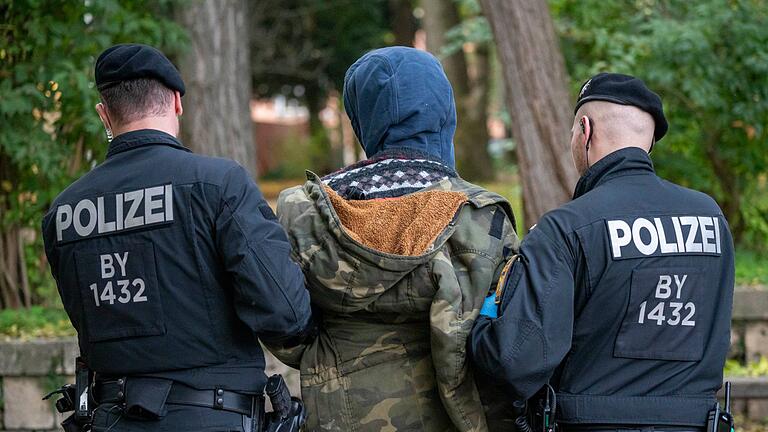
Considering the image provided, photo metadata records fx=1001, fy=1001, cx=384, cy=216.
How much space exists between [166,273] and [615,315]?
130 centimetres

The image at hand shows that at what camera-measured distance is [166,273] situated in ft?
9.50

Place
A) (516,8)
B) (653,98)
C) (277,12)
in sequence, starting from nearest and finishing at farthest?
(653,98) → (516,8) → (277,12)

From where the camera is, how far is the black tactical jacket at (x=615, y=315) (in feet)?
9.36

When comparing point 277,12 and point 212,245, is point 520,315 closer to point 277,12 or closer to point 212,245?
point 212,245

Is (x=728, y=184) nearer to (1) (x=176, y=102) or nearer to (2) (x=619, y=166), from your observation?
(2) (x=619, y=166)

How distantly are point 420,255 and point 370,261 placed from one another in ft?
0.48

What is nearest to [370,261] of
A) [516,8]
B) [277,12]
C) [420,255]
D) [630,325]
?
[420,255]

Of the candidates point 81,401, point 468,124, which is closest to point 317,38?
point 468,124

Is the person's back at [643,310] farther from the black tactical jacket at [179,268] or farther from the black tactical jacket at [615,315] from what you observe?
the black tactical jacket at [179,268]

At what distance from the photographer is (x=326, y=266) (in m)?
2.98

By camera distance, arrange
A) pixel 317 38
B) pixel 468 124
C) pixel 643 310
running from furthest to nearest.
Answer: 1. pixel 317 38
2. pixel 468 124
3. pixel 643 310

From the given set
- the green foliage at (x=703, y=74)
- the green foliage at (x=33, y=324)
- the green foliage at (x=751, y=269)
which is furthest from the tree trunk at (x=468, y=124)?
the green foliage at (x=33, y=324)

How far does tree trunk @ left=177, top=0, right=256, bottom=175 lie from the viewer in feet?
24.2

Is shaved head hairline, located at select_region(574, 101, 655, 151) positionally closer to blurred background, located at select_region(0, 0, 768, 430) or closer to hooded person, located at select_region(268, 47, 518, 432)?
hooded person, located at select_region(268, 47, 518, 432)
